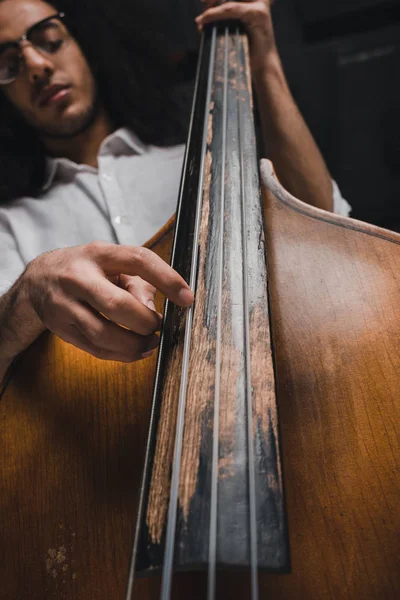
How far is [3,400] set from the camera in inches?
Result: 21.1

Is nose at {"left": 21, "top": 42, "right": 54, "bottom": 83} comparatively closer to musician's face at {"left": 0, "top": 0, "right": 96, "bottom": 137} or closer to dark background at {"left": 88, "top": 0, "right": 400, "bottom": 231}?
musician's face at {"left": 0, "top": 0, "right": 96, "bottom": 137}

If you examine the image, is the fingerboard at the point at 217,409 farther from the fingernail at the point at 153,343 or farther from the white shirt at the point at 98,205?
the white shirt at the point at 98,205

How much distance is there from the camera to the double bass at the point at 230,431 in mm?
317

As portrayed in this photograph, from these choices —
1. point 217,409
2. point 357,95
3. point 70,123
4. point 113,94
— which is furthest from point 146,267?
point 357,95

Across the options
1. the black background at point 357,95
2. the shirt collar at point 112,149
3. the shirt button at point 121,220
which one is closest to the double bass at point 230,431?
the shirt button at point 121,220

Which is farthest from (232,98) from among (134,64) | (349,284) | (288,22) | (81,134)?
(288,22)

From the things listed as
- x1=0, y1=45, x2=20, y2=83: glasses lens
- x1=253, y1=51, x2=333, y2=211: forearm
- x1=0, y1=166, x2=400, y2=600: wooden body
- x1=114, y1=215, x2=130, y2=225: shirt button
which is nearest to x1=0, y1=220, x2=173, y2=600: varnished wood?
x1=0, y1=166, x2=400, y2=600: wooden body

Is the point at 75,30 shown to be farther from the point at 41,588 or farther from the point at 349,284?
the point at 41,588

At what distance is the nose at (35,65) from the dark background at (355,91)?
0.44 metres

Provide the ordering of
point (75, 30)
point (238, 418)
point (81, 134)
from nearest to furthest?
1. point (238, 418)
2. point (81, 134)
3. point (75, 30)

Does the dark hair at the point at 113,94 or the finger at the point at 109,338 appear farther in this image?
the dark hair at the point at 113,94

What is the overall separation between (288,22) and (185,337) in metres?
1.58

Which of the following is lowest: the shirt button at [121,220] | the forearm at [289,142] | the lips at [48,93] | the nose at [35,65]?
the shirt button at [121,220]

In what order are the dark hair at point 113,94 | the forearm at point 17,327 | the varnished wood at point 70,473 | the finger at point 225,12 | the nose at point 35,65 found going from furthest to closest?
1. the dark hair at point 113,94
2. the nose at point 35,65
3. the finger at point 225,12
4. the forearm at point 17,327
5. the varnished wood at point 70,473
